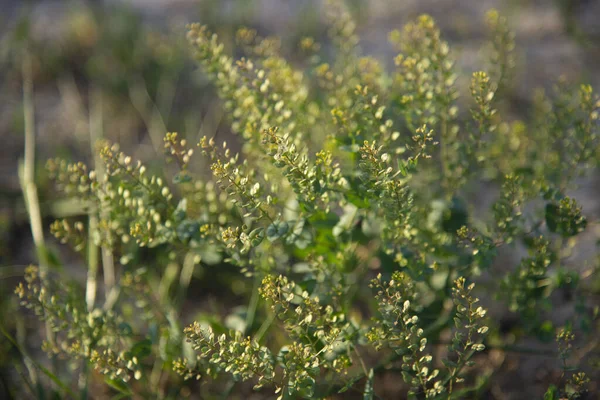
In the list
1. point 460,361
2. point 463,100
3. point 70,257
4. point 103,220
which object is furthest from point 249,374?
point 463,100

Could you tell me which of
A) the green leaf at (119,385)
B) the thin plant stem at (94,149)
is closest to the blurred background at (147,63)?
the thin plant stem at (94,149)

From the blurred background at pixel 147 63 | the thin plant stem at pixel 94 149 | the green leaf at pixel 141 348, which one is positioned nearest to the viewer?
the green leaf at pixel 141 348

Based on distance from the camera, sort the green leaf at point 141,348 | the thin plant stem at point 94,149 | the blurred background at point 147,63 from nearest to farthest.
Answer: the green leaf at point 141,348 → the thin plant stem at point 94,149 → the blurred background at point 147,63

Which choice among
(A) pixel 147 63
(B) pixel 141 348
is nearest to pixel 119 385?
(B) pixel 141 348

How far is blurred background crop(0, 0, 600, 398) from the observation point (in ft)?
8.79

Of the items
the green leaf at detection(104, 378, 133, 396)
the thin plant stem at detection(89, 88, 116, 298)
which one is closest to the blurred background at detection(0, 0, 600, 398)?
the thin plant stem at detection(89, 88, 116, 298)

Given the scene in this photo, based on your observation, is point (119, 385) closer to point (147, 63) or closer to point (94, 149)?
point (94, 149)

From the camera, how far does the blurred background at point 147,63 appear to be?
105 inches

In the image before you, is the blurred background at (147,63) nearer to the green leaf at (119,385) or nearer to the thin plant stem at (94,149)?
the thin plant stem at (94,149)

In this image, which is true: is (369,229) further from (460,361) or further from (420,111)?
(460,361)

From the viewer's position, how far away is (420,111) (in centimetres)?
149

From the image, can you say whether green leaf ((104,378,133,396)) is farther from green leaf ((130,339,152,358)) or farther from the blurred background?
the blurred background

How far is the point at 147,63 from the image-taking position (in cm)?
312

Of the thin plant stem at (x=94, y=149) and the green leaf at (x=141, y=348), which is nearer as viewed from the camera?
the green leaf at (x=141, y=348)
